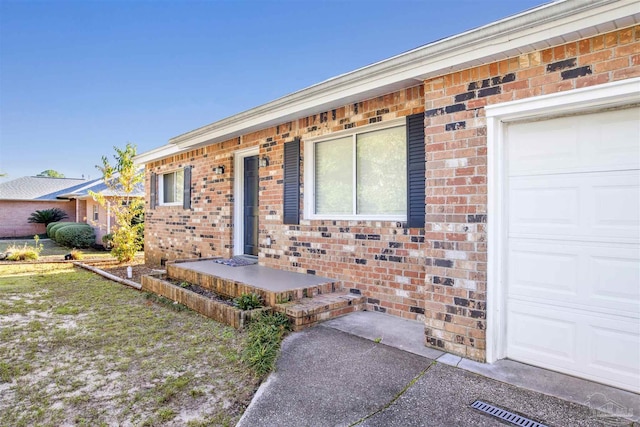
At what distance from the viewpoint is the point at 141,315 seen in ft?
17.0

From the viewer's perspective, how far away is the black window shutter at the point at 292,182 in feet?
19.6

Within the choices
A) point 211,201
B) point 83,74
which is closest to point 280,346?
point 211,201

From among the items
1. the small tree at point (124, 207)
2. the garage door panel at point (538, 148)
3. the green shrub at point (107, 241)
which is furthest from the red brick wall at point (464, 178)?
the green shrub at point (107, 241)

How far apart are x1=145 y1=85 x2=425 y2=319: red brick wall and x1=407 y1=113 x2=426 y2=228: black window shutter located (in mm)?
149

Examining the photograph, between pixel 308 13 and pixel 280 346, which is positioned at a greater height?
pixel 308 13

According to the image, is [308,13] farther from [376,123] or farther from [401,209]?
[401,209]

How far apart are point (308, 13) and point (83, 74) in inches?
393

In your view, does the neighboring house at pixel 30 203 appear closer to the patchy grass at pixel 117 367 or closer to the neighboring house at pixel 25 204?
the neighboring house at pixel 25 204

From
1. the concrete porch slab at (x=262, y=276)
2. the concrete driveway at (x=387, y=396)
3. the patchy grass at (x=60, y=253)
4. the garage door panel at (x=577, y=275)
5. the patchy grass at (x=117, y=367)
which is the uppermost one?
the garage door panel at (x=577, y=275)

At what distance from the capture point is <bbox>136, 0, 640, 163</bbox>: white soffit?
8.45 feet

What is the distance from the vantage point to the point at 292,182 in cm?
608

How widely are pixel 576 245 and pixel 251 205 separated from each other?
603cm

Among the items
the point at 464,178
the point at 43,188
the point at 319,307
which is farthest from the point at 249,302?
the point at 43,188

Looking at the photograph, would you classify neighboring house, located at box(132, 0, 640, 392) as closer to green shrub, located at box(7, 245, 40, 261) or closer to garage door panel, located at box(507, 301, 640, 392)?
garage door panel, located at box(507, 301, 640, 392)
